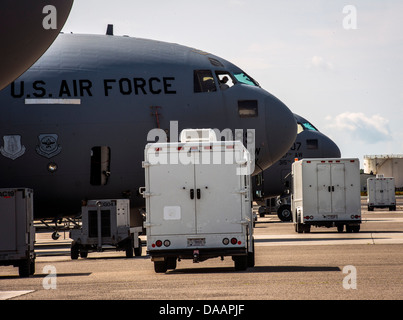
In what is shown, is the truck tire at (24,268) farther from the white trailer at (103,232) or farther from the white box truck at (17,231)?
the white trailer at (103,232)

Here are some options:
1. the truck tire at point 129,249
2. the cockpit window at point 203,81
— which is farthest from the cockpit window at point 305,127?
the truck tire at point 129,249

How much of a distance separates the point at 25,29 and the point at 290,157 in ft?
148

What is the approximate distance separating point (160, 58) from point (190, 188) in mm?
10423

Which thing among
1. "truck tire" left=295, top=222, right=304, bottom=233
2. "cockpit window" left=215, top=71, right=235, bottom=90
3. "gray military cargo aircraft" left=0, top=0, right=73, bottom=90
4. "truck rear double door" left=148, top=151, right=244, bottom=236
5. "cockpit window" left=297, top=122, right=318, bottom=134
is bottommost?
"truck tire" left=295, top=222, right=304, bottom=233

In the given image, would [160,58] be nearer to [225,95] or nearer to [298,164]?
[225,95]

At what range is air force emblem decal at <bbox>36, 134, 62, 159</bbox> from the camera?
29750 mm

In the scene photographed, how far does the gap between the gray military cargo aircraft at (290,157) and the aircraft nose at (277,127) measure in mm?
18080

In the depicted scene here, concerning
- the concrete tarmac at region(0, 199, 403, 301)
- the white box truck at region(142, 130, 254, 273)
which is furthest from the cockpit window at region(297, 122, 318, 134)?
the white box truck at region(142, 130, 254, 273)

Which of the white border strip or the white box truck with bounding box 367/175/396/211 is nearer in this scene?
the white border strip

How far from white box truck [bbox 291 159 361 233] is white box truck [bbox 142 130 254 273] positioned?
18.3 meters

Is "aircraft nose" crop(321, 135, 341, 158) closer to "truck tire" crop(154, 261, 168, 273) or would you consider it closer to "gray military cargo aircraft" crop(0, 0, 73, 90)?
"truck tire" crop(154, 261, 168, 273)

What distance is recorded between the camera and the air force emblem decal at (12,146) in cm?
2950

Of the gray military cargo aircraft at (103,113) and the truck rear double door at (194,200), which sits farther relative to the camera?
the gray military cargo aircraft at (103,113)
